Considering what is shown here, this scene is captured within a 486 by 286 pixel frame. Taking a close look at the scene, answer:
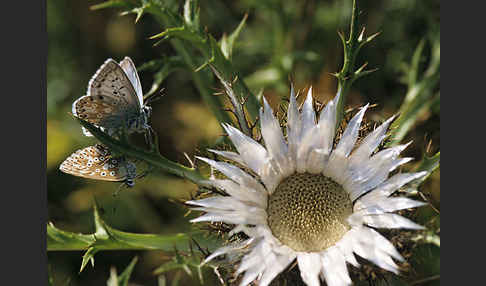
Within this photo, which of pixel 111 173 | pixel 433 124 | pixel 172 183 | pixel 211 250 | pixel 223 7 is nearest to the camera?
pixel 111 173

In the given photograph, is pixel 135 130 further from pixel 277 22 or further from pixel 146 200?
pixel 277 22

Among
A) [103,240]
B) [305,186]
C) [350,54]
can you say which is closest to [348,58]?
[350,54]

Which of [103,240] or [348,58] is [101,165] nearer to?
[103,240]

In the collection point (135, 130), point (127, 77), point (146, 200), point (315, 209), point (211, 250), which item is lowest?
point (146, 200)

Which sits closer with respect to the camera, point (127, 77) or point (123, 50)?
point (127, 77)

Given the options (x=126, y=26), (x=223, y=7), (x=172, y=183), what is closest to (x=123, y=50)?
(x=126, y=26)

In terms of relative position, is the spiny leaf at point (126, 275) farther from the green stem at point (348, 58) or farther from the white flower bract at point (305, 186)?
the green stem at point (348, 58)

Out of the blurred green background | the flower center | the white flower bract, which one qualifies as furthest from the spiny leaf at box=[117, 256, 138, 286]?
the blurred green background

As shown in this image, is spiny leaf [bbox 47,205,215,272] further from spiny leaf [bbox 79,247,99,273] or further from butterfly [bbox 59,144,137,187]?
butterfly [bbox 59,144,137,187]
